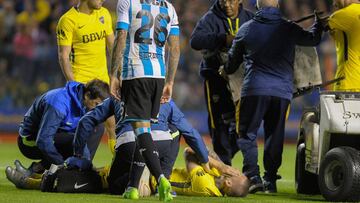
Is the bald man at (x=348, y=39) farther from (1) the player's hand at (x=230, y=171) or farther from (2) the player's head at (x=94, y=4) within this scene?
(2) the player's head at (x=94, y=4)

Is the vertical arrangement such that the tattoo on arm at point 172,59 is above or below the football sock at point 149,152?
above

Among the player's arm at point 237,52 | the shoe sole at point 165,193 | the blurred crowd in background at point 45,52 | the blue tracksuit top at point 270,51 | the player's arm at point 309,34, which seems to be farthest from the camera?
the blurred crowd in background at point 45,52

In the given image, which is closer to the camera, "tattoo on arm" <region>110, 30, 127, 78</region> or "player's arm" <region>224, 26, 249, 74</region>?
"tattoo on arm" <region>110, 30, 127, 78</region>

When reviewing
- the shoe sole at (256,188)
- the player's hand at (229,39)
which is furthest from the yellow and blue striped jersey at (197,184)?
the player's hand at (229,39)

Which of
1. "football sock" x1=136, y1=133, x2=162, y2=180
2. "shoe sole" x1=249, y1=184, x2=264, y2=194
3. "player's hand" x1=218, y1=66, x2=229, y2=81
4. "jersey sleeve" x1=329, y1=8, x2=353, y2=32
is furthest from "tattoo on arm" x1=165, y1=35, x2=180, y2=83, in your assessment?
"player's hand" x1=218, y1=66, x2=229, y2=81

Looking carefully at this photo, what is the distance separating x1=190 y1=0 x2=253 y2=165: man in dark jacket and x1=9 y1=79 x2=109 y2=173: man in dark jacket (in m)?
1.69

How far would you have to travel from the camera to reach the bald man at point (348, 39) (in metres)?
10.7

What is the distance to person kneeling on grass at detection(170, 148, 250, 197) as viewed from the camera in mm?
10836

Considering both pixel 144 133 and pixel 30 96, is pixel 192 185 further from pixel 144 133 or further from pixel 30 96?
pixel 30 96

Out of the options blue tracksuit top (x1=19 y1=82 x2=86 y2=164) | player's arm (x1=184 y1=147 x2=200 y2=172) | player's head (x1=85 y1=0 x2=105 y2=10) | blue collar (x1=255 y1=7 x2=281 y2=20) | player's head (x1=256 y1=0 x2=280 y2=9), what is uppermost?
player's head (x1=256 y1=0 x2=280 y2=9)

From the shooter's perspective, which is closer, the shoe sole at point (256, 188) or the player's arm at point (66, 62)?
the shoe sole at point (256, 188)

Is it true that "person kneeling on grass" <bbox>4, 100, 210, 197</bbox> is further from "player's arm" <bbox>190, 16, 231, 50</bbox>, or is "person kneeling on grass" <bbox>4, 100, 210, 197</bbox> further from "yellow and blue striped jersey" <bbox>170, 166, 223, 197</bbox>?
"player's arm" <bbox>190, 16, 231, 50</bbox>

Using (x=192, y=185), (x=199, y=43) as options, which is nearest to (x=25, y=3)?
(x=199, y=43)

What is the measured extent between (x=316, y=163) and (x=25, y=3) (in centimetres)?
1528
